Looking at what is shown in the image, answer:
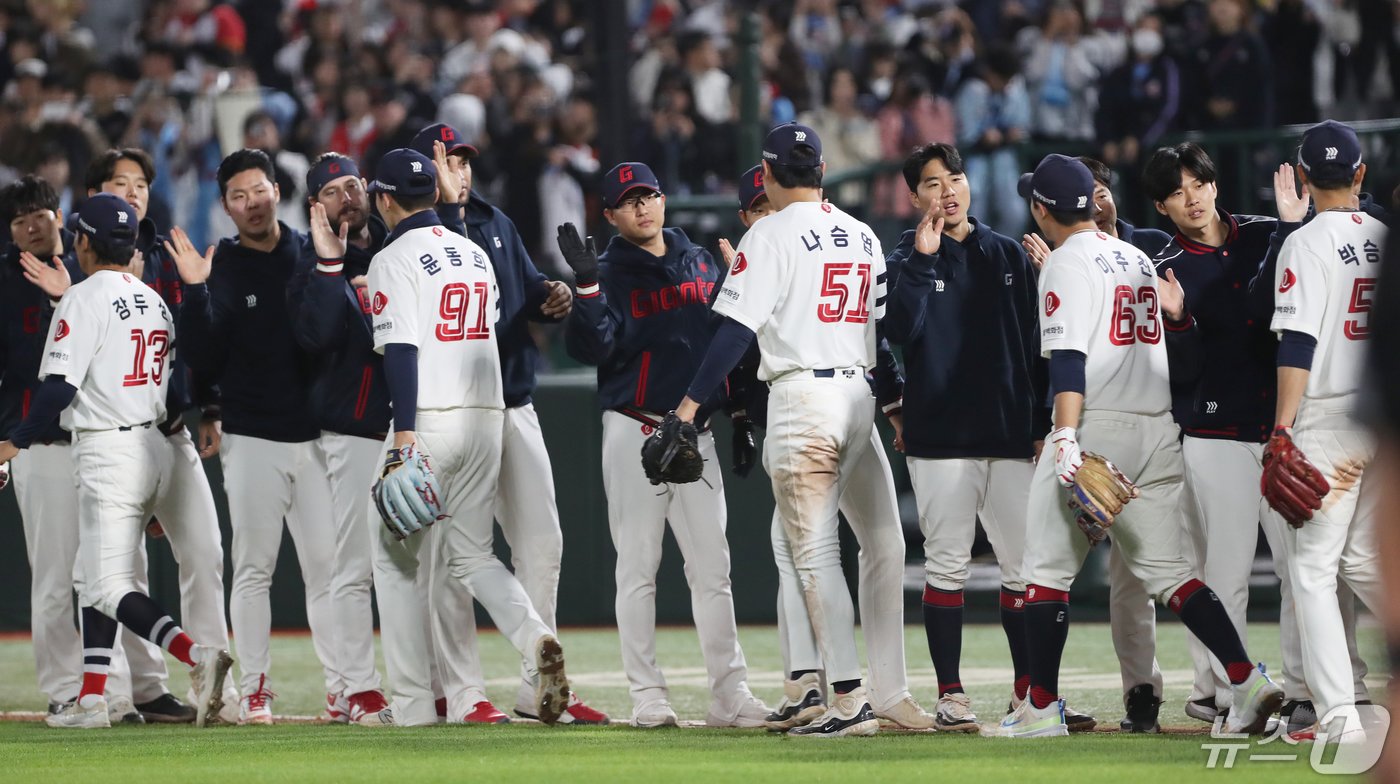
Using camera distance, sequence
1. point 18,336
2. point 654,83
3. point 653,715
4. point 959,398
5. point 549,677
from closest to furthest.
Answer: point 549,677, point 959,398, point 653,715, point 18,336, point 654,83

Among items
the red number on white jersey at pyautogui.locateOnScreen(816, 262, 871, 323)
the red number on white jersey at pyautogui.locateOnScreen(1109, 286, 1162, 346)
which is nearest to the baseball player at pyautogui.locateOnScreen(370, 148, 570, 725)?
the red number on white jersey at pyautogui.locateOnScreen(816, 262, 871, 323)

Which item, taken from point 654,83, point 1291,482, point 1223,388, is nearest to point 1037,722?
point 1291,482

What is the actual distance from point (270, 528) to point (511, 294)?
5.24 feet

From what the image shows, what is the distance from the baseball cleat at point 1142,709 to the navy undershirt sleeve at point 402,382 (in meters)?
3.11

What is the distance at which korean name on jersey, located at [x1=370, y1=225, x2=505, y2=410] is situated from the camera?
7113 millimetres

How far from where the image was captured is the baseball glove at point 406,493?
269 inches

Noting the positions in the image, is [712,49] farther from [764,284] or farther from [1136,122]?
[764,284]

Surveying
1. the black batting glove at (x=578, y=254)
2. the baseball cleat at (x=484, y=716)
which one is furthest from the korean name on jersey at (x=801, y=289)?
the baseball cleat at (x=484, y=716)

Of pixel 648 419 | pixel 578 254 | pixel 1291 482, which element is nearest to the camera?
pixel 1291 482

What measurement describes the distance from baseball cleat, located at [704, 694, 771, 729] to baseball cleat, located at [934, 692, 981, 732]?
75 cm

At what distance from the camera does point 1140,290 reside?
260 inches

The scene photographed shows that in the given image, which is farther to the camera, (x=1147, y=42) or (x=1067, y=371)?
(x=1147, y=42)

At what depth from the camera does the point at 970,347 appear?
718 cm

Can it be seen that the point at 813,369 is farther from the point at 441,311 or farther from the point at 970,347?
the point at 441,311
